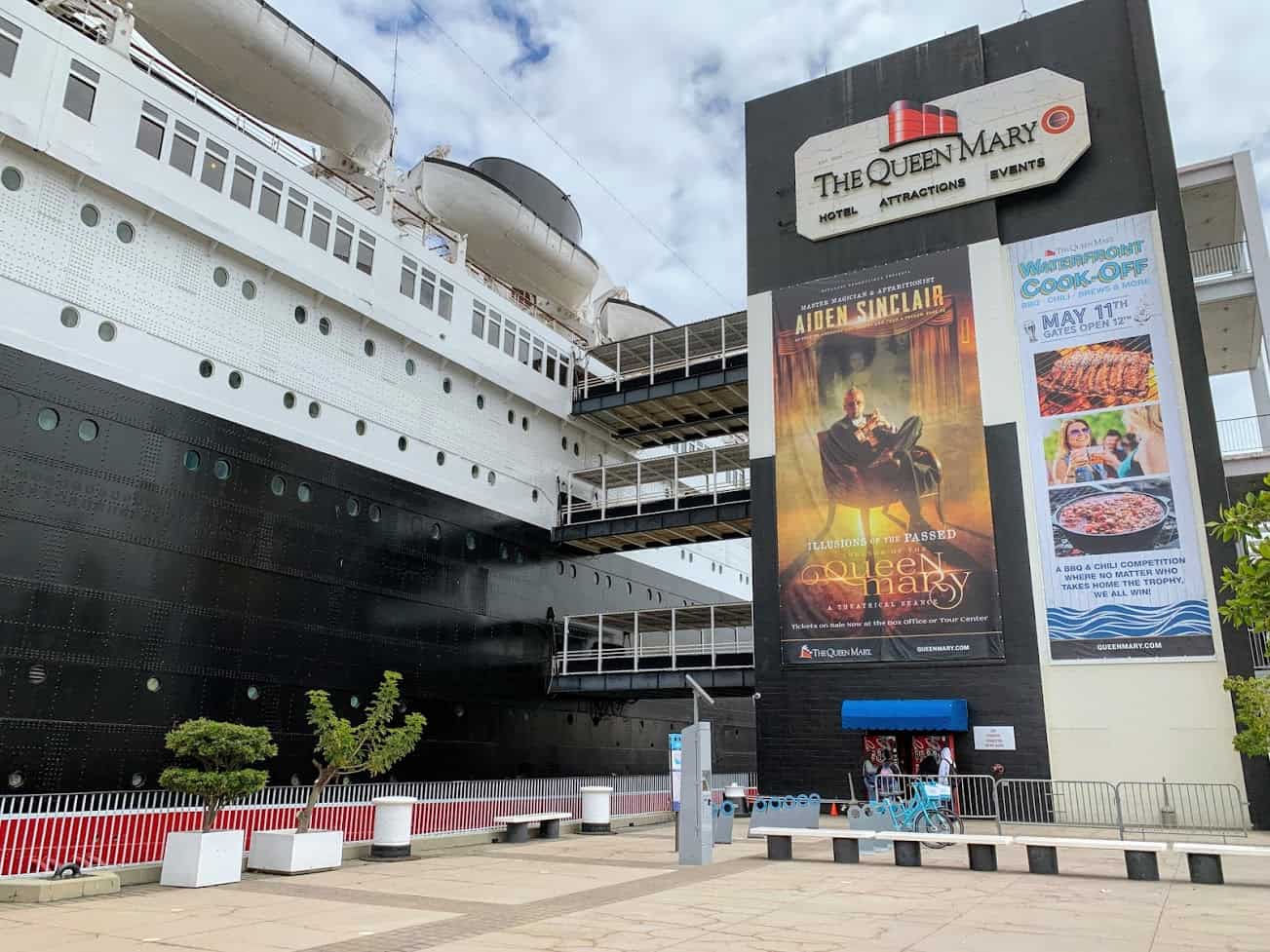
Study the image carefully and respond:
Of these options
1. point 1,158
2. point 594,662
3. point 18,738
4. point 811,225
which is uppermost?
point 811,225

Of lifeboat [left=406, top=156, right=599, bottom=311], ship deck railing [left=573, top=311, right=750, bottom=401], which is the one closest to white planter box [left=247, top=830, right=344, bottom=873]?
ship deck railing [left=573, top=311, right=750, bottom=401]

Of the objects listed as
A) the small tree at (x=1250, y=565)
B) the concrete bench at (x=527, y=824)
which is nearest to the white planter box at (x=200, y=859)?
the concrete bench at (x=527, y=824)

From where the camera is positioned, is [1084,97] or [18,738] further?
[1084,97]

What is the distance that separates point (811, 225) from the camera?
2450 cm

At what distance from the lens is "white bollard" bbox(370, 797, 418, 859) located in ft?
44.1

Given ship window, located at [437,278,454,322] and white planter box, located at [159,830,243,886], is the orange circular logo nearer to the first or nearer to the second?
ship window, located at [437,278,454,322]

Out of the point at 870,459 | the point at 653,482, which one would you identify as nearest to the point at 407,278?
the point at 653,482

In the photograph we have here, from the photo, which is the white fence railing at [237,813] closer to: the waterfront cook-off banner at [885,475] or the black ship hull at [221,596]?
the black ship hull at [221,596]

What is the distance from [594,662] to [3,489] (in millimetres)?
16049

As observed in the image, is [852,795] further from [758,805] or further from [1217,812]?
[1217,812]

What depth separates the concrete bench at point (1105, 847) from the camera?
34.8 feet

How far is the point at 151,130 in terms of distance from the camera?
17.4 metres

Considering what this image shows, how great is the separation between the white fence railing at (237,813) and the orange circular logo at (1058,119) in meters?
18.1

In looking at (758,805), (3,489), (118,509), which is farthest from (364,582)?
(758,805)
